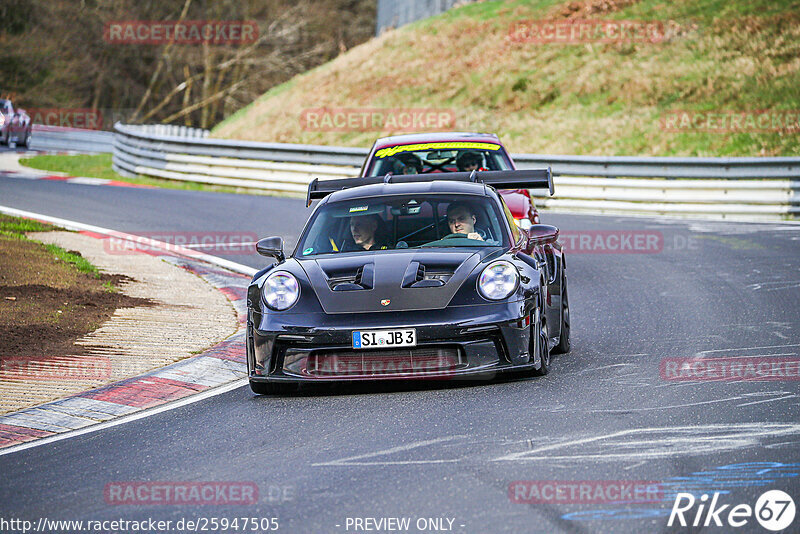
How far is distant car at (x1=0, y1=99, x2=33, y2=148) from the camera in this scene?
38594 millimetres

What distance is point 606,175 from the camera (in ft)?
72.2

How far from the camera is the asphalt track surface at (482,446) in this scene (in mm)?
5113

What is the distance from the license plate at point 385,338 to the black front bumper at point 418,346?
0.03m

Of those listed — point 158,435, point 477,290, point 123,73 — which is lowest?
point 158,435

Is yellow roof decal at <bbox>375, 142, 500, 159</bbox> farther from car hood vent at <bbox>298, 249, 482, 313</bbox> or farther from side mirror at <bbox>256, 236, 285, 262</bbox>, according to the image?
car hood vent at <bbox>298, 249, 482, 313</bbox>

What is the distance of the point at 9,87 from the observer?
51406 mm

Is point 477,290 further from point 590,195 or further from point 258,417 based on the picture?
point 590,195

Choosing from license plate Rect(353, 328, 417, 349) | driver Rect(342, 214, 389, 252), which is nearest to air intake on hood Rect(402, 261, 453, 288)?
license plate Rect(353, 328, 417, 349)

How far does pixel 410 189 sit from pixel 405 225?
0.44 m

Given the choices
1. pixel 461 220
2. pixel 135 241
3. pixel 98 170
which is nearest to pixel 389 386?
pixel 461 220

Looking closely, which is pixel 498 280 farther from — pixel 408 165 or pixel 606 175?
pixel 606 175

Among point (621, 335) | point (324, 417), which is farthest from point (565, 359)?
point (324, 417)

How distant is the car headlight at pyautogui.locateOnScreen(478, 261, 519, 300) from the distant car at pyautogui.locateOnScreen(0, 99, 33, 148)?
110ft

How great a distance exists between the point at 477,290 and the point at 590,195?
1467cm
